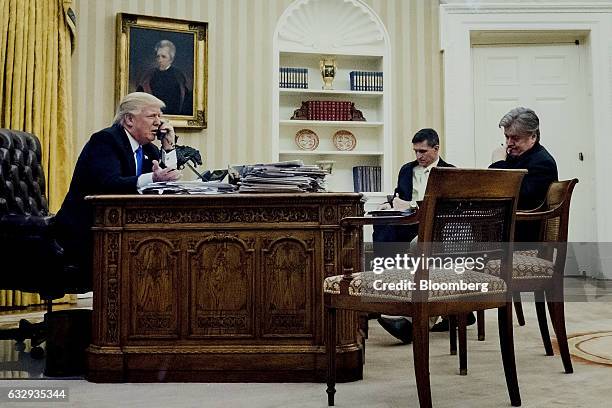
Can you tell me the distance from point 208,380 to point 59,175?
304 cm

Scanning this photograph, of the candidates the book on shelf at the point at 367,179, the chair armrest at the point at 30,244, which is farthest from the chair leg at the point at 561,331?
the book on shelf at the point at 367,179

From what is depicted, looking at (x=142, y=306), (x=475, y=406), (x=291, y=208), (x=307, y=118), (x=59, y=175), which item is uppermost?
(x=307, y=118)

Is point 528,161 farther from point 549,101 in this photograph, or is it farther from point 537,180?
point 549,101

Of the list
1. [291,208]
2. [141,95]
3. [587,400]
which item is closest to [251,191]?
[291,208]

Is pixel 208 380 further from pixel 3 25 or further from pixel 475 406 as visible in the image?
pixel 3 25

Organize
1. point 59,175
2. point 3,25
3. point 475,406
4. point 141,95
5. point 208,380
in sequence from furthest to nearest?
point 59,175
point 3,25
point 141,95
point 208,380
point 475,406

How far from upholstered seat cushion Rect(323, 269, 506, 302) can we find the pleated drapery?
11.3ft

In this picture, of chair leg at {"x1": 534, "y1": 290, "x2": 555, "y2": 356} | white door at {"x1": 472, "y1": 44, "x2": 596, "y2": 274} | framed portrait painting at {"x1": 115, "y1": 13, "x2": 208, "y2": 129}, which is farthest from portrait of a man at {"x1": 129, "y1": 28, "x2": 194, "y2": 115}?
chair leg at {"x1": 534, "y1": 290, "x2": 555, "y2": 356}

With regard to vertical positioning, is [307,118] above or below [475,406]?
above

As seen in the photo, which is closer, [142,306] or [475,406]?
[475,406]

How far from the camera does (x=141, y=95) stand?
311 centimetres

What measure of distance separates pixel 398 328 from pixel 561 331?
→ 2.91 ft

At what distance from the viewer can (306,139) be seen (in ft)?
20.0

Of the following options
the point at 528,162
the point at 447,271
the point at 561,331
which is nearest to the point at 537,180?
the point at 528,162
